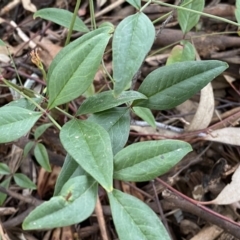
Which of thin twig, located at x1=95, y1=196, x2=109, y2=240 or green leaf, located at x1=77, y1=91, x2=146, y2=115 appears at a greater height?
green leaf, located at x1=77, y1=91, x2=146, y2=115

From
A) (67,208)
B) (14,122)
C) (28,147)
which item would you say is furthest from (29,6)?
(67,208)

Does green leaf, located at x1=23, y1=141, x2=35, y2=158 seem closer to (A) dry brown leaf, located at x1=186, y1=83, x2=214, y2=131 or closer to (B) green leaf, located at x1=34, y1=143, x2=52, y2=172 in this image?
(B) green leaf, located at x1=34, y1=143, x2=52, y2=172

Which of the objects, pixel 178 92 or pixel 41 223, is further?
pixel 178 92

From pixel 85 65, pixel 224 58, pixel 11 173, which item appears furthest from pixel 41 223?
pixel 224 58

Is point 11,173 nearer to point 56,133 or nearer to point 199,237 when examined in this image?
point 56,133

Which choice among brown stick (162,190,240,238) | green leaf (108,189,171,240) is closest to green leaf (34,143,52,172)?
brown stick (162,190,240,238)

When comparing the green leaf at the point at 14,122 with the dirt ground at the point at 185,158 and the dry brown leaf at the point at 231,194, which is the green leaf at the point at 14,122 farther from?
the dry brown leaf at the point at 231,194

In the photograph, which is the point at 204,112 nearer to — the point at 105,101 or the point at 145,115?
the point at 145,115

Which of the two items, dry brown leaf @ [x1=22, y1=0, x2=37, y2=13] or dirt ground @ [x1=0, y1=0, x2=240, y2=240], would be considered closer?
dirt ground @ [x1=0, y1=0, x2=240, y2=240]
